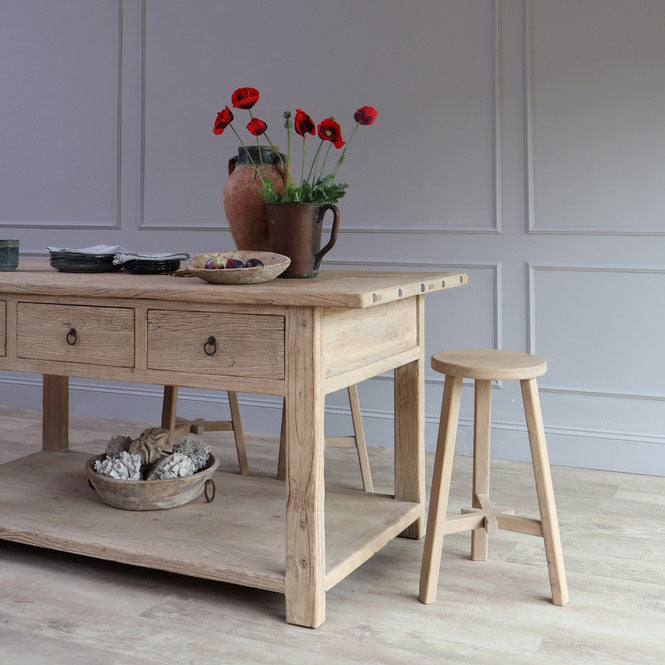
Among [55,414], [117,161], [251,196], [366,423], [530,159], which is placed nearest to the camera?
[251,196]

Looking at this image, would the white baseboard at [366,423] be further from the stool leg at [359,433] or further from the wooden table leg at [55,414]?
the wooden table leg at [55,414]

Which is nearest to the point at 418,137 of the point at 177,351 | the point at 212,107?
the point at 212,107

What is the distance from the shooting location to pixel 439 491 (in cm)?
224

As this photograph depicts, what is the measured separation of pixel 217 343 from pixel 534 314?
195cm

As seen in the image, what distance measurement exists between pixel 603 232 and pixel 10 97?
10.4 ft

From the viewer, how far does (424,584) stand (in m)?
2.26

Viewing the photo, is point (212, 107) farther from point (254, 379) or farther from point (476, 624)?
point (476, 624)

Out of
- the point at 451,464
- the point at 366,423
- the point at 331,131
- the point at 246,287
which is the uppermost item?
the point at 331,131

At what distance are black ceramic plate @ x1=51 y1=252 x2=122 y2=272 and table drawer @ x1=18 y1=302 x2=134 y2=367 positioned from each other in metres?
0.25

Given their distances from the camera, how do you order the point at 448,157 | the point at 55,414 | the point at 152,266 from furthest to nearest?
the point at 448,157 < the point at 55,414 < the point at 152,266

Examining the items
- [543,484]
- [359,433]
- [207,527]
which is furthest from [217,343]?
[359,433]

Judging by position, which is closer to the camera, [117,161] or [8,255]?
[8,255]

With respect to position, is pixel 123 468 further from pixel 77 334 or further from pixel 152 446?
pixel 77 334

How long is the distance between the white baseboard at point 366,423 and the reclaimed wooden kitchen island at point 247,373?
114cm
